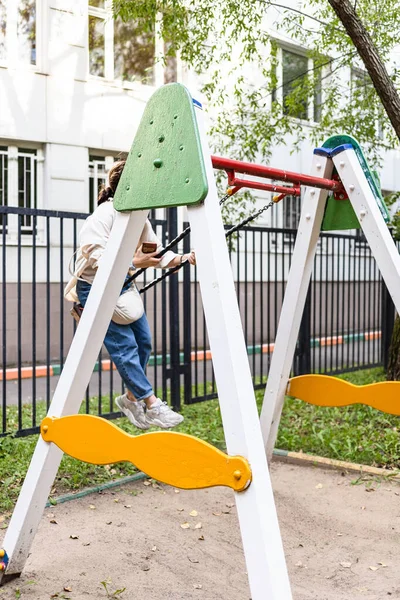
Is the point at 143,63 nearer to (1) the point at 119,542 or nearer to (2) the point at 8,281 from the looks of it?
(2) the point at 8,281

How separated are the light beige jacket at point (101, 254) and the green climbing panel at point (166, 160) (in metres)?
0.54

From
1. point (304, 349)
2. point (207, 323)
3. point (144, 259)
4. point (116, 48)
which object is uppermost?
point (116, 48)

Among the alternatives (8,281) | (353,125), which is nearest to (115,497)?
(353,125)

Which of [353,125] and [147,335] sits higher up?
[353,125]

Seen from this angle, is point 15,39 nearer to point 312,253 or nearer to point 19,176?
point 19,176

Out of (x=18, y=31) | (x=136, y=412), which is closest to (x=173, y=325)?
(x=136, y=412)

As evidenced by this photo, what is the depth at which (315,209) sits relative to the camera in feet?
10.8

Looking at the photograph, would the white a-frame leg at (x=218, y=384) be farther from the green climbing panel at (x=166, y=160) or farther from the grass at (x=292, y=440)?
the grass at (x=292, y=440)

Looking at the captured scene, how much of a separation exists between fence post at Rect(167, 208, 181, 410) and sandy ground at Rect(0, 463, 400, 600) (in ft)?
6.71

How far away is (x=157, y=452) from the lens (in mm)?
2209

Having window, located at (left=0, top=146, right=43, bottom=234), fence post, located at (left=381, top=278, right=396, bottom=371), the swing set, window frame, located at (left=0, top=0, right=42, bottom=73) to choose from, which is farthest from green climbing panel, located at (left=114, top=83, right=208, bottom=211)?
window frame, located at (left=0, top=0, right=42, bottom=73)

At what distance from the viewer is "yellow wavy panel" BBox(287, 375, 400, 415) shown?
3.15 meters

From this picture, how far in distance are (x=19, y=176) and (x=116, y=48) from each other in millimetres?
2931

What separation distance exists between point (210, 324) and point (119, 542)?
1544 millimetres
